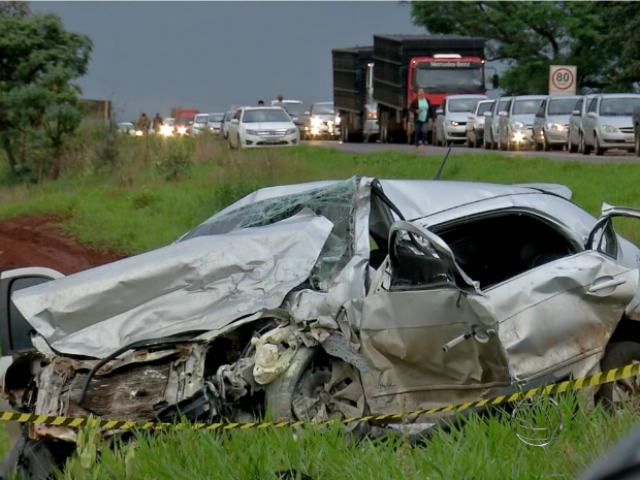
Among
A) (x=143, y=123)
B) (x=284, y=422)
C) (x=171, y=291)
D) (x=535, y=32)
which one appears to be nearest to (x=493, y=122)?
(x=143, y=123)

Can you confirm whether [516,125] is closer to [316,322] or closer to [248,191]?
[248,191]

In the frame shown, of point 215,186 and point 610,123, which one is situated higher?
point 610,123

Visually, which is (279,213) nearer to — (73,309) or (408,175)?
(73,309)

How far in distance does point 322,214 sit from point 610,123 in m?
18.8

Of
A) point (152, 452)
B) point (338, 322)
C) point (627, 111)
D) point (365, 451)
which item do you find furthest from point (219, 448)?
point (627, 111)

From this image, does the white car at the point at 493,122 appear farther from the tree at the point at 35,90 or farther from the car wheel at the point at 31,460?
the car wheel at the point at 31,460

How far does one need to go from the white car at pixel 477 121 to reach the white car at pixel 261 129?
511 centimetres

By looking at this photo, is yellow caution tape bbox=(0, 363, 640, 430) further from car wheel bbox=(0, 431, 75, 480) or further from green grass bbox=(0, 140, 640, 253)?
green grass bbox=(0, 140, 640, 253)

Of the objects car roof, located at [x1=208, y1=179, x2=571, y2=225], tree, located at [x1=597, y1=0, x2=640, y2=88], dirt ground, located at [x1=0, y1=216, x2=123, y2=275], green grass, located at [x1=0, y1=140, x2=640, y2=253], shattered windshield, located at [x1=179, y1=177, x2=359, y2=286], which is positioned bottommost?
dirt ground, located at [x1=0, y1=216, x2=123, y2=275]

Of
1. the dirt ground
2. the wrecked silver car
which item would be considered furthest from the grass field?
the wrecked silver car

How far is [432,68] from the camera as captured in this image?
33.9 meters

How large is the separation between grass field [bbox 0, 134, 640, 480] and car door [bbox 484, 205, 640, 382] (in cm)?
68

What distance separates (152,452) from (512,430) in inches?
Answer: 61.4

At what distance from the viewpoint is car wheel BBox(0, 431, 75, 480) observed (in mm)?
5156
